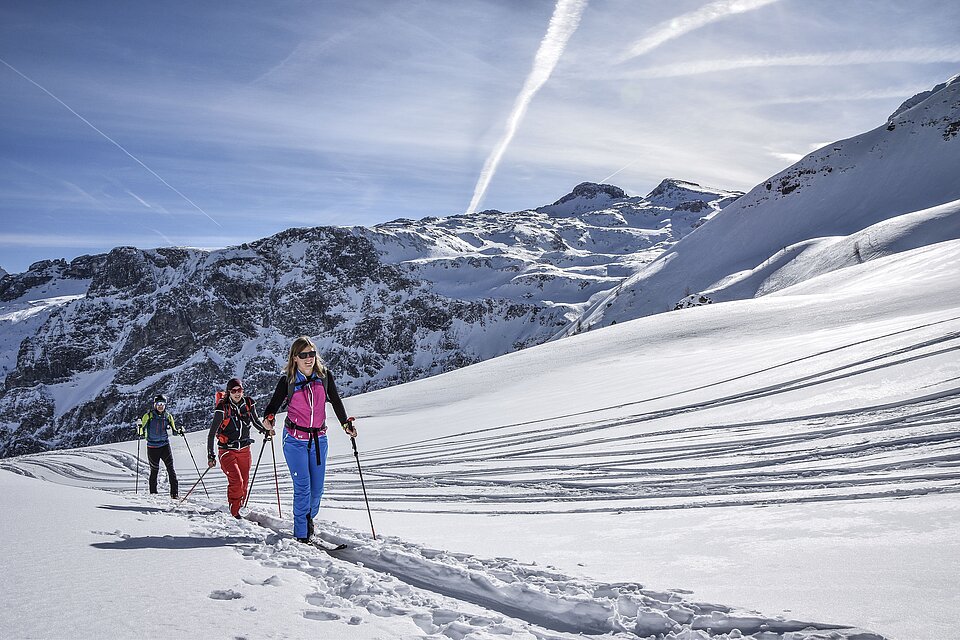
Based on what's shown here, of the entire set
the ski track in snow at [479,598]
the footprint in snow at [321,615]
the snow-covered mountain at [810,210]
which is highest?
the snow-covered mountain at [810,210]

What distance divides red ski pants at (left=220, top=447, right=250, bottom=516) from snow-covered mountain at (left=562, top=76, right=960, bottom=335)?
167 feet

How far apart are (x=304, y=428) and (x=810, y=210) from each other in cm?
7803

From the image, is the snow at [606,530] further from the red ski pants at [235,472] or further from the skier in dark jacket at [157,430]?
the skier in dark jacket at [157,430]

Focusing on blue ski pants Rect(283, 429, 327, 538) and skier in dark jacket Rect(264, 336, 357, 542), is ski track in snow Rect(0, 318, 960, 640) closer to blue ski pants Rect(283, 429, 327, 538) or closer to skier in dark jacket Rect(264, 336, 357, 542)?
blue ski pants Rect(283, 429, 327, 538)

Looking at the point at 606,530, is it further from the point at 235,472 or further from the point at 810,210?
the point at 810,210

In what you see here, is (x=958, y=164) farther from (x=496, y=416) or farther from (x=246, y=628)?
(x=246, y=628)

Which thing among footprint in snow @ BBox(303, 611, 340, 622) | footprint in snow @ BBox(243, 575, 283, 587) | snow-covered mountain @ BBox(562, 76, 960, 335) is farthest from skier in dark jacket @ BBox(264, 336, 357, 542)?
snow-covered mountain @ BBox(562, 76, 960, 335)

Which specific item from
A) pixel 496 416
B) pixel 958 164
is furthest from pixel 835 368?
pixel 958 164

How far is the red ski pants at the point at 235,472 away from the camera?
776cm

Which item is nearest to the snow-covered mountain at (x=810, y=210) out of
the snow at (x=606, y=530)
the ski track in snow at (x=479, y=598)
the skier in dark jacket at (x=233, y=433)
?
the snow at (x=606, y=530)

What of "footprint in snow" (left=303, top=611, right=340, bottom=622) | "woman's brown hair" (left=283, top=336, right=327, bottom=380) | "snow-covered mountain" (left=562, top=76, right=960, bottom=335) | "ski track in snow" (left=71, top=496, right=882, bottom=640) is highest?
"snow-covered mountain" (left=562, top=76, right=960, bottom=335)

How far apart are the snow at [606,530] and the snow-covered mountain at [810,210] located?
46.0 metres

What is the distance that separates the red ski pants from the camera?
776 cm

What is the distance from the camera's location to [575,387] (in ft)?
50.5
